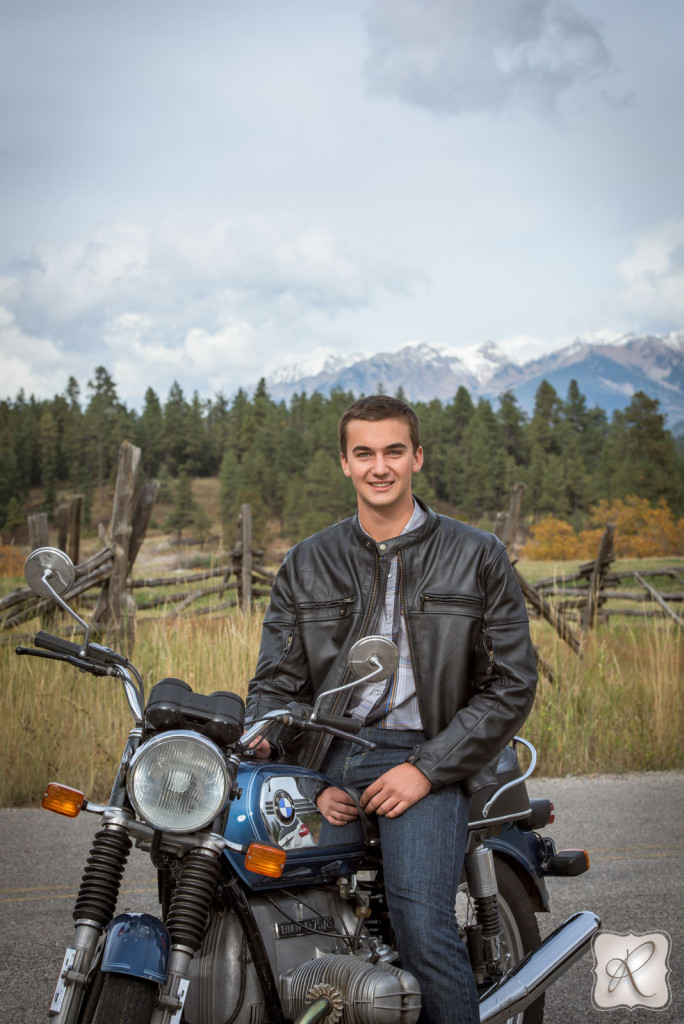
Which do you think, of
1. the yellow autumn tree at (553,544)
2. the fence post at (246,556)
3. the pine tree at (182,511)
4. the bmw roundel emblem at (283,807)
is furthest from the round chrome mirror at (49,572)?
the pine tree at (182,511)

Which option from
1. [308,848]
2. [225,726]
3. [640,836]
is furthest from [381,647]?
[640,836]

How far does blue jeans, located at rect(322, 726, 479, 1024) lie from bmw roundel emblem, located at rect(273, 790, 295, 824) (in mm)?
257

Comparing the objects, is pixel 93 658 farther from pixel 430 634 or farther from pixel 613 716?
pixel 613 716

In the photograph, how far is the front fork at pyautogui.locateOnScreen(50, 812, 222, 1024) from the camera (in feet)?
5.32

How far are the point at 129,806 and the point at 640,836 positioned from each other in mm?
3924

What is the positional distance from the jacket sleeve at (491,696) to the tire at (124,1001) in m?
0.86

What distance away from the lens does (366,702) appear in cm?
245

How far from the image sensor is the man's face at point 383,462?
8.42 ft

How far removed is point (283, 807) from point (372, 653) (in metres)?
0.43

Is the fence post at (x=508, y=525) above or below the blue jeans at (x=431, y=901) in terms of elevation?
above

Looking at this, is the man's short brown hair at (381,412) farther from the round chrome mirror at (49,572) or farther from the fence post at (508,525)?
the fence post at (508,525)

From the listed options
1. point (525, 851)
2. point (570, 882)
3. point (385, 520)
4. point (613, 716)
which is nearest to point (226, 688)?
point (570, 882)

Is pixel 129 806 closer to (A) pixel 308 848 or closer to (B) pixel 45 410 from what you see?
(A) pixel 308 848

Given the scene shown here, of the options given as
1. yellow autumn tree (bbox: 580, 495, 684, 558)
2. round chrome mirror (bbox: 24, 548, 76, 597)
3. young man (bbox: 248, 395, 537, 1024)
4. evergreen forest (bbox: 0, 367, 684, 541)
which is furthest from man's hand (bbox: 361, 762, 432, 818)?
evergreen forest (bbox: 0, 367, 684, 541)
